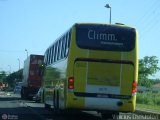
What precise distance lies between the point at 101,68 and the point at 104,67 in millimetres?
126

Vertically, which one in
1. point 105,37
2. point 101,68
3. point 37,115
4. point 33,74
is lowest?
point 37,115

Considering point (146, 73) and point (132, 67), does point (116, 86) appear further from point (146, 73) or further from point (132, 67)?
point (146, 73)

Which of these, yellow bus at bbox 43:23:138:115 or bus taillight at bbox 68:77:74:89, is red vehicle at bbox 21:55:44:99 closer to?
yellow bus at bbox 43:23:138:115

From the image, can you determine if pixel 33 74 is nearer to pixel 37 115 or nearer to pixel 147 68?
pixel 37 115

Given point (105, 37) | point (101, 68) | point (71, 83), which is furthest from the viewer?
point (105, 37)

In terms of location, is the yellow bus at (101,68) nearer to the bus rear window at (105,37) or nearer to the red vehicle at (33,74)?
the bus rear window at (105,37)

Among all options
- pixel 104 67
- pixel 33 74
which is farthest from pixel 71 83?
pixel 33 74

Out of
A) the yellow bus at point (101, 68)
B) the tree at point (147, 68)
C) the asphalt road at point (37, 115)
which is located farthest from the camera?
the tree at point (147, 68)

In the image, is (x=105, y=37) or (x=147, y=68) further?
(x=147, y=68)

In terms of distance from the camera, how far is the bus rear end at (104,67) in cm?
1978

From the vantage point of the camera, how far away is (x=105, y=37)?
2025 centimetres

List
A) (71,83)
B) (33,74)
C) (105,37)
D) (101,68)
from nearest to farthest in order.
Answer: (71,83), (101,68), (105,37), (33,74)

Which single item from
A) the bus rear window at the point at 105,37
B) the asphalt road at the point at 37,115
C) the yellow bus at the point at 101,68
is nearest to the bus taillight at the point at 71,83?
the yellow bus at the point at 101,68

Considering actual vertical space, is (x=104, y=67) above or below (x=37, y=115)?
above
